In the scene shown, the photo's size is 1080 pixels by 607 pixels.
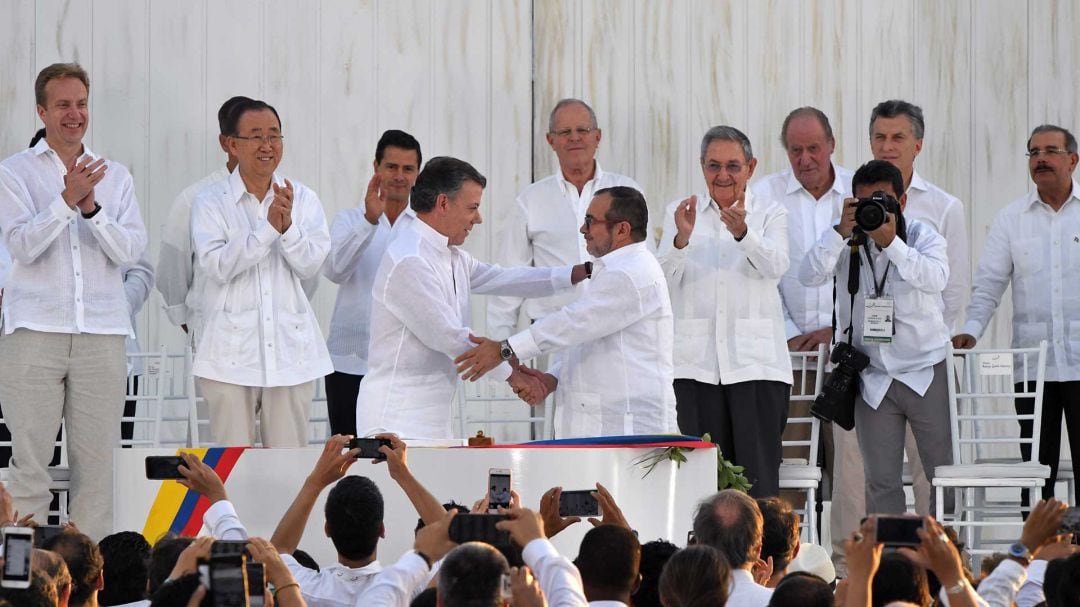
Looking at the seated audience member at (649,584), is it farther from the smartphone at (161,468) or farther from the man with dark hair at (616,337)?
the man with dark hair at (616,337)

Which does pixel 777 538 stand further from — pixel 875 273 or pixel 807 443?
pixel 807 443

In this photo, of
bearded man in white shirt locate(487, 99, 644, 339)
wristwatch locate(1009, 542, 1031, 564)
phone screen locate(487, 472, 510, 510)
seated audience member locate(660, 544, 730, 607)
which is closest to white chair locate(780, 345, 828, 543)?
bearded man in white shirt locate(487, 99, 644, 339)

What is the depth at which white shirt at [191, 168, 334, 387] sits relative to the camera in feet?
21.8

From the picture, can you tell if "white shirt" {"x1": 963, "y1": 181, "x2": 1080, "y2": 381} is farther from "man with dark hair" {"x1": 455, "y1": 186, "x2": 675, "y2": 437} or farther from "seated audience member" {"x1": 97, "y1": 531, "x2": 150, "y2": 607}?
"seated audience member" {"x1": 97, "y1": 531, "x2": 150, "y2": 607}

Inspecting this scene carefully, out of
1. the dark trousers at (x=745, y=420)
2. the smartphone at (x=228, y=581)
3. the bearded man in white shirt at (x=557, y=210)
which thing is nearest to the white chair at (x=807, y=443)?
the dark trousers at (x=745, y=420)

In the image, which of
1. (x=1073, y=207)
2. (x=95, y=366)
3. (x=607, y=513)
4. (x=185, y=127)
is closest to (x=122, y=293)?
(x=95, y=366)

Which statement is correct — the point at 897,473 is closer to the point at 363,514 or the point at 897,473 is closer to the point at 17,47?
the point at 363,514

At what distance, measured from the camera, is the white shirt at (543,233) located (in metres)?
7.64

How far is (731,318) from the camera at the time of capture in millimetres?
7109

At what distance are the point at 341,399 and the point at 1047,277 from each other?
2938 millimetres

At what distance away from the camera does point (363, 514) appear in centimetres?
449

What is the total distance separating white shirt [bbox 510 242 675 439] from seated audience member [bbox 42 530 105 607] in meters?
2.10

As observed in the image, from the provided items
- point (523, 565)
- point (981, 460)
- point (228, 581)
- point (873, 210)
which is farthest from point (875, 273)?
point (228, 581)

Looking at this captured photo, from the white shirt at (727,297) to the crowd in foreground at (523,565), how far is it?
204 centimetres
